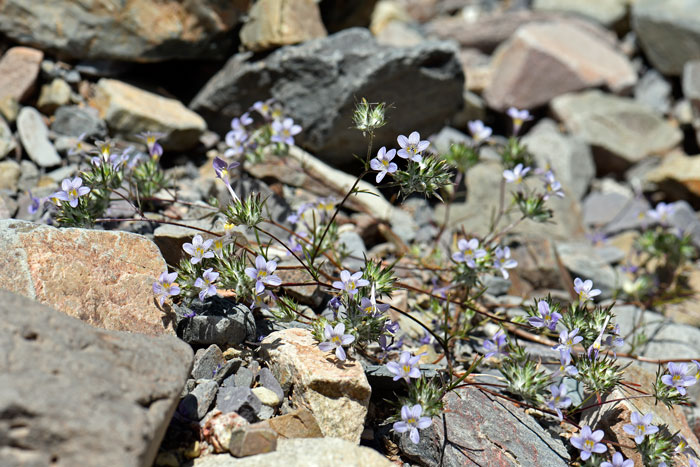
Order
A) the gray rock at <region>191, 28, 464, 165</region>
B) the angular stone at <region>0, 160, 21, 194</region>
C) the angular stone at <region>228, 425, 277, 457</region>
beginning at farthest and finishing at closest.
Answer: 1. the gray rock at <region>191, 28, 464, 165</region>
2. the angular stone at <region>0, 160, 21, 194</region>
3. the angular stone at <region>228, 425, 277, 457</region>

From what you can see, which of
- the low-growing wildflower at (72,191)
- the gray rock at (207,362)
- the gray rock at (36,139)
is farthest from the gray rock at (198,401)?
the gray rock at (36,139)

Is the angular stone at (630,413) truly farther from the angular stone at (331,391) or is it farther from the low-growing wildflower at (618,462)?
the angular stone at (331,391)

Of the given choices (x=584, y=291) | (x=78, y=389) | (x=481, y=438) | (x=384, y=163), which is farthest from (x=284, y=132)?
(x=78, y=389)

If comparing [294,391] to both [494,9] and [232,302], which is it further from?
[494,9]

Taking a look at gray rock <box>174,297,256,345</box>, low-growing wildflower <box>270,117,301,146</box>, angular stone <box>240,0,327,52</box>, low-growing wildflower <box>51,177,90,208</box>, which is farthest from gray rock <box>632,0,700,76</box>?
low-growing wildflower <box>51,177,90,208</box>

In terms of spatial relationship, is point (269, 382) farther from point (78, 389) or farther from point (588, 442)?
point (588, 442)

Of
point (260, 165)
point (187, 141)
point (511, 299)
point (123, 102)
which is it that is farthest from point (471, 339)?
point (123, 102)

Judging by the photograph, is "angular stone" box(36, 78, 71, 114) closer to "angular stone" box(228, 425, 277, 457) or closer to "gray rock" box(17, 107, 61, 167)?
"gray rock" box(17, 107, 61, 167)
